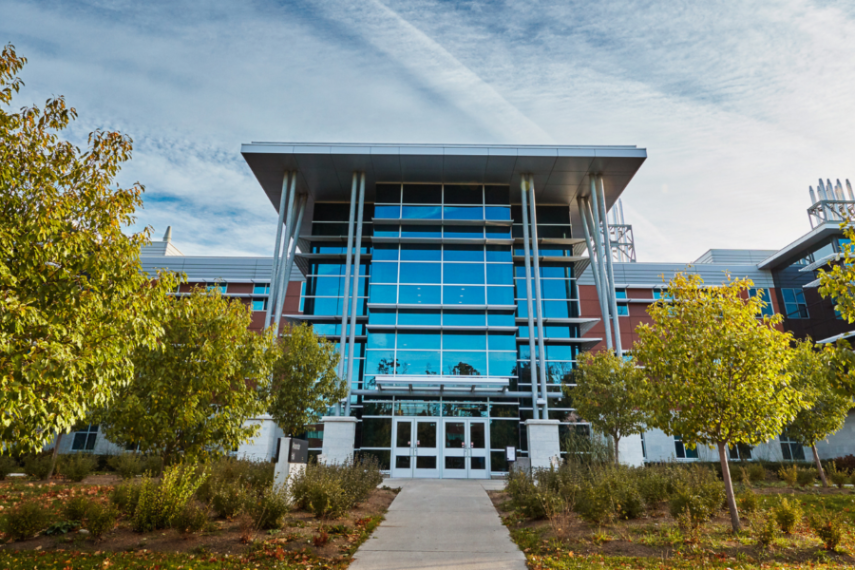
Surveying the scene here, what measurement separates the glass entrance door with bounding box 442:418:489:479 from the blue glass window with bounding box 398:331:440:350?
401cm

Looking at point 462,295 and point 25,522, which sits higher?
point 462,295

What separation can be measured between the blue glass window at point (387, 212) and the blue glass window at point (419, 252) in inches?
79.0

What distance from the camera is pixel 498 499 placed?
15.3m

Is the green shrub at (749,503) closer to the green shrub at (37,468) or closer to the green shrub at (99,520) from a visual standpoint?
the green shrub at (99,520)

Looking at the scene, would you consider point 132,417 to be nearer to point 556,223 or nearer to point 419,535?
point 419,535

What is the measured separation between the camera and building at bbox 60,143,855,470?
25250 millimetres

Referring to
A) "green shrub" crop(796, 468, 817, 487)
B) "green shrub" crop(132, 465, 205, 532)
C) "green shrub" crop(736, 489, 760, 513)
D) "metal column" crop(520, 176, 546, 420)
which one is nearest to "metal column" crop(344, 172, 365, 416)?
"metal column" crop(520, 176, 546, 420)

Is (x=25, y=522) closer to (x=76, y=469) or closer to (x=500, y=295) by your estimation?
(x=76, y=469)

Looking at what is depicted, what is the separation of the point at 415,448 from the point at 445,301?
25.9ft

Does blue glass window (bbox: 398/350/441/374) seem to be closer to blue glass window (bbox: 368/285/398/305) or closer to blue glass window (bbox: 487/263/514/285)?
blue glass window (bbox: 368/285/398/305)

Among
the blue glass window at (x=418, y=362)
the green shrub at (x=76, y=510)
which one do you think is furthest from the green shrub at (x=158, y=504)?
the blue glass window at (x=418, y=362)

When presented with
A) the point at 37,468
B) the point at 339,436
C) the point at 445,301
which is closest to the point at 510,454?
the point at 339,436

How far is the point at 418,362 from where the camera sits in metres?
26.2

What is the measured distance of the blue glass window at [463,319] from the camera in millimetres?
27078
